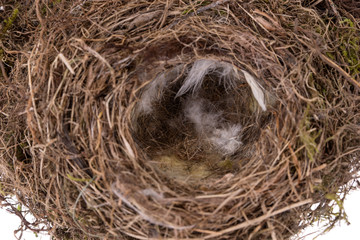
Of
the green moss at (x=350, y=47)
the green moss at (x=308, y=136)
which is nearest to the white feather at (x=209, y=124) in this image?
the green moss at (x=308, y=136)

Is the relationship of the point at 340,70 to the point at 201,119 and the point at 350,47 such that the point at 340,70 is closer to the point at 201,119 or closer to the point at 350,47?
the point at 350,47

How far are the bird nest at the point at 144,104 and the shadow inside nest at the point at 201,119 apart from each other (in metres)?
0.01

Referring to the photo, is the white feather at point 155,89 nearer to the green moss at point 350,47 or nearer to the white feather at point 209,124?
the white feather at point 209,124

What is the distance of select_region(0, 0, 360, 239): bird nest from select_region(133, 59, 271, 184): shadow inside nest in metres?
0.01

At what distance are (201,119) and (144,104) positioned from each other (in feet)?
1.08

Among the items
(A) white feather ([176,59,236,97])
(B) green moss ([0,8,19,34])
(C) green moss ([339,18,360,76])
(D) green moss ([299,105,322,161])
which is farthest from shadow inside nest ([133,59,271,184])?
(B) green moss ([0,8,19,34])

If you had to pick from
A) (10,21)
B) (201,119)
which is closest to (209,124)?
(201,119)

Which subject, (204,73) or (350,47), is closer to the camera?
(350,47)

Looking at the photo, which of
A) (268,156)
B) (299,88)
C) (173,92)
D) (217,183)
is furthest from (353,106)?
(173,92)

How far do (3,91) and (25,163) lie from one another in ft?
1.04

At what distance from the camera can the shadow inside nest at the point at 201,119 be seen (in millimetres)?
1660

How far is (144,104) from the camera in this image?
5.71 feet

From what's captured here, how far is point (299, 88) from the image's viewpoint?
4.77ft

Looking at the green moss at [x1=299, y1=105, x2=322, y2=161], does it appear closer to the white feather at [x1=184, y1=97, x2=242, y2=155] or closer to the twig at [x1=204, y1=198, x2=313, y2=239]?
the twig at [x1=204, y1=198, x2=313, y2=239]
